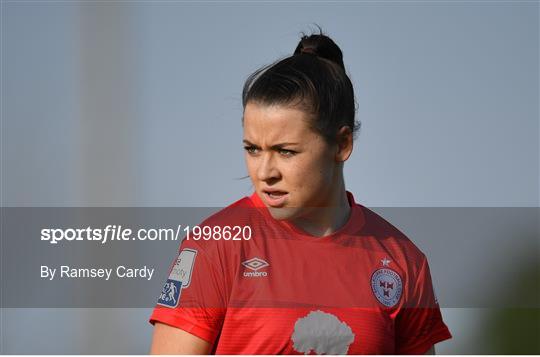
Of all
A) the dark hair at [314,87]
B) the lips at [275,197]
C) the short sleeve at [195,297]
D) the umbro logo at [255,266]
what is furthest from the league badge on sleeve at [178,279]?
the dark hair at [314,87]

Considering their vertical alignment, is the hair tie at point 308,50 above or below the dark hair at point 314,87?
above

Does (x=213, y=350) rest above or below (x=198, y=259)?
below

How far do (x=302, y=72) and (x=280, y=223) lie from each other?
0.48 metres

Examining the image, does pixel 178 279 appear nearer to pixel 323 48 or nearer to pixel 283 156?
pixel 283 156

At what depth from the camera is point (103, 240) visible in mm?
3666

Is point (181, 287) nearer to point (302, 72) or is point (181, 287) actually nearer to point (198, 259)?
point (198, 259)

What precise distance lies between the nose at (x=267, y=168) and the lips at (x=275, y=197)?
56 mm

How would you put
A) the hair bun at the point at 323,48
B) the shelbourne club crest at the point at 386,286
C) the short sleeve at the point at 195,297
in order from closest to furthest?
the short sleeve at the point at 195,297 < the shelbourne club crest at the point at 386,286 < the hair bun at the point at 323,48

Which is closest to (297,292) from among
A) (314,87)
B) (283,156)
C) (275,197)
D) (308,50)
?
(275,197)

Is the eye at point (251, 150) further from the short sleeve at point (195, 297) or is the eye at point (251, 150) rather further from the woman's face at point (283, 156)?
the short sleeve at point (195, 297)

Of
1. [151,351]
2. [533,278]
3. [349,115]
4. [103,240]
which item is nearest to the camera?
[151,351]

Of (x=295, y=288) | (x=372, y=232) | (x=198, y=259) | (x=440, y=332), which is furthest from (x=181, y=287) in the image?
(x=440, y=332)

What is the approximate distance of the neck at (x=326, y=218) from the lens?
118 inches

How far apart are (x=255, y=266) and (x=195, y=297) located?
206 millimetres
